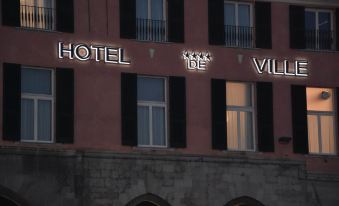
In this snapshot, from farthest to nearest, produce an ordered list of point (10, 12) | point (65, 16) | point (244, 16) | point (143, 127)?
point (244, 16), point (143, 127), point (65, 16), point (10, 12)

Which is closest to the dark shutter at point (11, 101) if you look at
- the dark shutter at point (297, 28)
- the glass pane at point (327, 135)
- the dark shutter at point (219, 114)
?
the dark shutter at point (219, 114)

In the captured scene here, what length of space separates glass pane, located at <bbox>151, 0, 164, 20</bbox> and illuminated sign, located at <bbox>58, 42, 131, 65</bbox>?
2048mm

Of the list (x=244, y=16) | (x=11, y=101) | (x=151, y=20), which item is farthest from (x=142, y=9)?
(x=11, y=101)

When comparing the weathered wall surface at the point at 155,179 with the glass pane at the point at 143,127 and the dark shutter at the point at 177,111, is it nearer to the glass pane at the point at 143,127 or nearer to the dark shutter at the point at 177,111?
the dark shutter at the point at 177,111

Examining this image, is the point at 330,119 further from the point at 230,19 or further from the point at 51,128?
the point at 51,128

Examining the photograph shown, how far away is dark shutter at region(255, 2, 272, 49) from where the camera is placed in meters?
43.9

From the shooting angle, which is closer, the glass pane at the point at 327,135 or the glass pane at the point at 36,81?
the glass pane at the point at 36,81

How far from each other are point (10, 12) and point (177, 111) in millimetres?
6796

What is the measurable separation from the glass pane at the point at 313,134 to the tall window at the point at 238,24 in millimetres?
3548

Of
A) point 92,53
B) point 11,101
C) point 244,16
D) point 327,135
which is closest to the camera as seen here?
point 11,101

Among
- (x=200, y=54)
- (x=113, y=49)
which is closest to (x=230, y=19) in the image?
(x=200, y=54)

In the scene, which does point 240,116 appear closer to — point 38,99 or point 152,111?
point 152,111

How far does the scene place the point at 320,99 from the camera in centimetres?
4447

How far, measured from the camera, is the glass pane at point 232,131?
1689 inches
